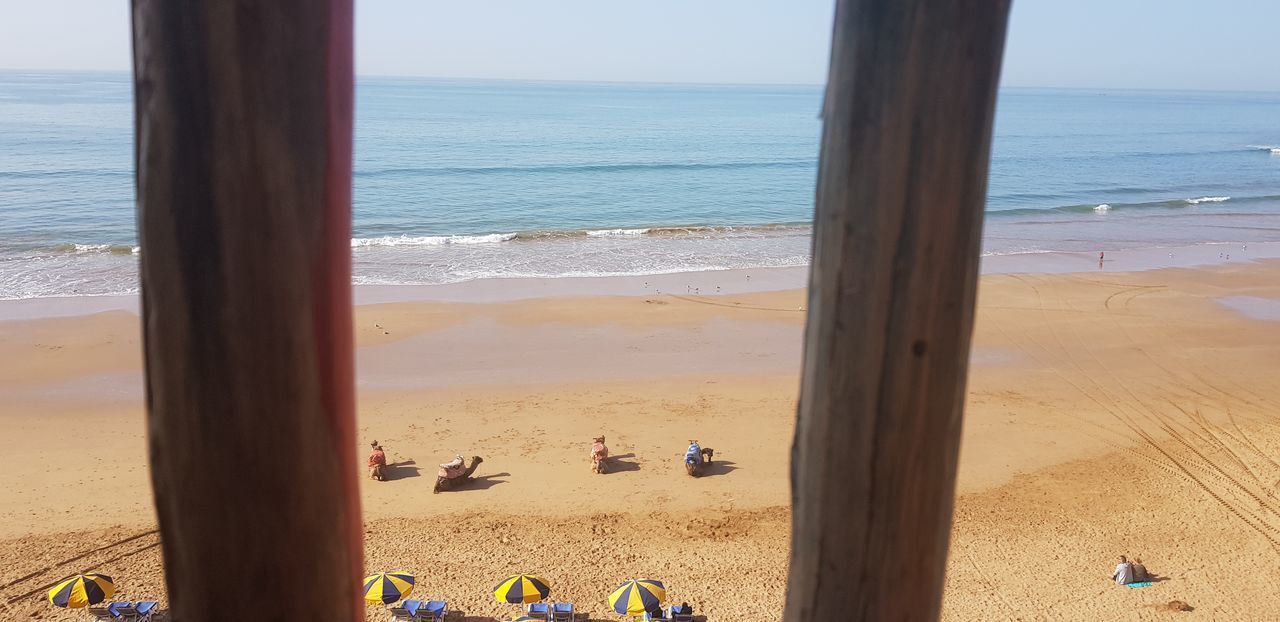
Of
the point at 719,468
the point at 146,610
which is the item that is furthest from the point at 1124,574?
the point at 146,610

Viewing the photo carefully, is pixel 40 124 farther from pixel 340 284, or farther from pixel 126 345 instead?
pixel 340 284

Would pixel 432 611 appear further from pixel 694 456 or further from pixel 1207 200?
pixel 1207 200

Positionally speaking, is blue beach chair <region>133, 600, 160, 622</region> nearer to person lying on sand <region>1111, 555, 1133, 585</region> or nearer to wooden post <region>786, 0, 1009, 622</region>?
wooden post <region>786, 0, 1009, 622</region>

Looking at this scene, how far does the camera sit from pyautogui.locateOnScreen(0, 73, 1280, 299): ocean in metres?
25.4

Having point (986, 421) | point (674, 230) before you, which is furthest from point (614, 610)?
point (674, 230)

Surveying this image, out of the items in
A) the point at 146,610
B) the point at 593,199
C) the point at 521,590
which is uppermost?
the point at 593,199

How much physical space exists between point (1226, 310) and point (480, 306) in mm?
15655

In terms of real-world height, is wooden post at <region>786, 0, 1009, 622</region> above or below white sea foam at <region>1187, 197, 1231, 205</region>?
above

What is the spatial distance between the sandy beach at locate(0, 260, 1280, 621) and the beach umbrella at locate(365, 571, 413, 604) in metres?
0.47

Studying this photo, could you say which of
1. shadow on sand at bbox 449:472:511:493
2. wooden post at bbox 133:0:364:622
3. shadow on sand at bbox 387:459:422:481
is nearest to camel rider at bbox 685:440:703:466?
shadow on sand at bbox 449:472:511:493

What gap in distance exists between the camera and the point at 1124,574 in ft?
29.7

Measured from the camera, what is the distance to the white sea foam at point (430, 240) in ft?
91.0

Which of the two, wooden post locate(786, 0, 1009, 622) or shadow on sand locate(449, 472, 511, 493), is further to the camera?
shadow on sand locate(449, 472, 511, 493)

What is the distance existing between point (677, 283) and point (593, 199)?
15.3m
